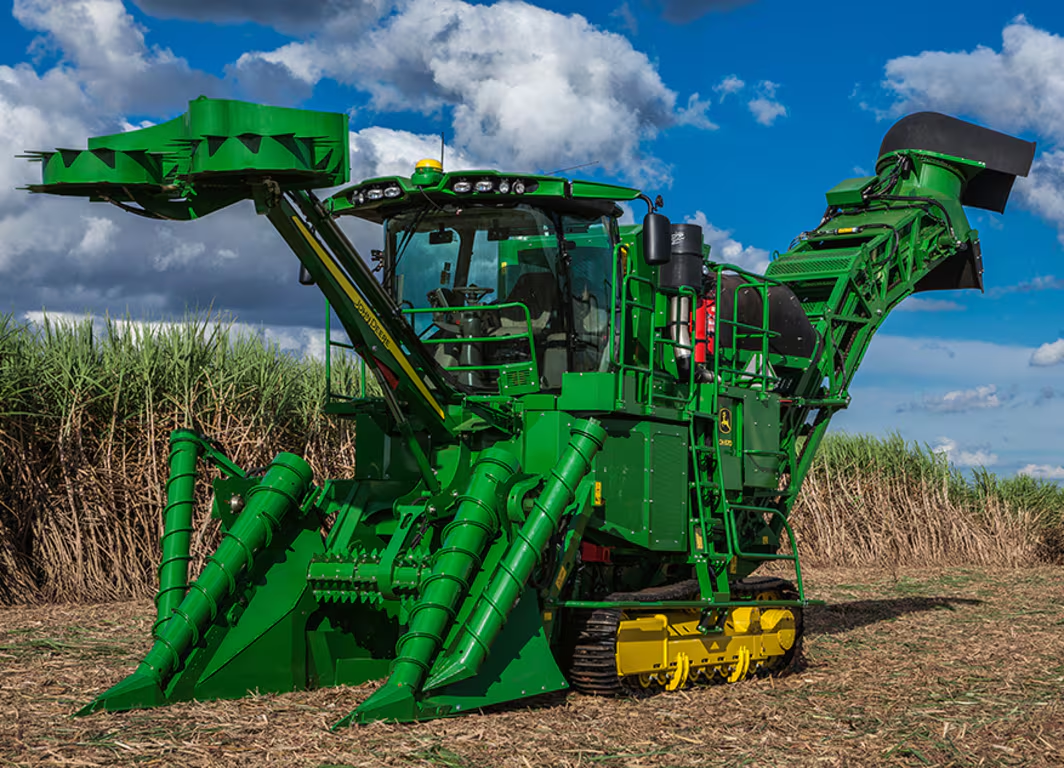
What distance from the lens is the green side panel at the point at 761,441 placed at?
9359 mm

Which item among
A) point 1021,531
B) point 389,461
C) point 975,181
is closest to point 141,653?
point 389,461

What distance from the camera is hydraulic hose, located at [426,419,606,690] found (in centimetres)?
657

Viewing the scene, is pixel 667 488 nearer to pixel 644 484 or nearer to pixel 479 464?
pixel 644 484

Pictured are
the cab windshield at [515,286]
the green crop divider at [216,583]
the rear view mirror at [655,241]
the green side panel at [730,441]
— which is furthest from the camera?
the green side panel at [730,441]

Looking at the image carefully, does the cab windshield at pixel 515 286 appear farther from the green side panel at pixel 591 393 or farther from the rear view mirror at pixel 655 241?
the rear view mirror at pixel 655 241

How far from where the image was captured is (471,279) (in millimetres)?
8188

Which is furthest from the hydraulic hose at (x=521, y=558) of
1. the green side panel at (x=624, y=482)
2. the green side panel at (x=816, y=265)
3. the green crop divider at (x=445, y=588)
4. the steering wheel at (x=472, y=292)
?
the green side panel at (x=816, y=265)

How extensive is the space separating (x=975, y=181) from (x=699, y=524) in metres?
6.64

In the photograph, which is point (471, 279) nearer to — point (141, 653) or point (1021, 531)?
point (141, 653)

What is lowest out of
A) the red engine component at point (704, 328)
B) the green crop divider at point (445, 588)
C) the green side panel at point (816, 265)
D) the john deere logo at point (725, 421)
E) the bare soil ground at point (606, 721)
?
A: the bare soil ground at point (606, 721)

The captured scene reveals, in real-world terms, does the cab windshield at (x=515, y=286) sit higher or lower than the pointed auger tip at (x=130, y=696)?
higher

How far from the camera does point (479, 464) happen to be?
7.15 meters

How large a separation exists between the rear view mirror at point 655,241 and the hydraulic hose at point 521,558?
1179 millimetres

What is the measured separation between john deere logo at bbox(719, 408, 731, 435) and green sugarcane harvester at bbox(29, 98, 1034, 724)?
0.04m
